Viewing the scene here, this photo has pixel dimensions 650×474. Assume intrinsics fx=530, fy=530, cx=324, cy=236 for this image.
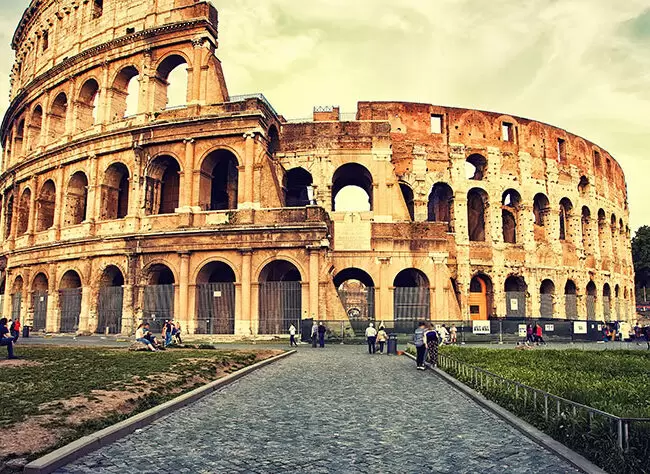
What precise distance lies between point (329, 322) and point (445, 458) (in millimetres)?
17841

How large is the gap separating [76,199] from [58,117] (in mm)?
6200

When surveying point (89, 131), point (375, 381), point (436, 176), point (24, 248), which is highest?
point (89, 131)

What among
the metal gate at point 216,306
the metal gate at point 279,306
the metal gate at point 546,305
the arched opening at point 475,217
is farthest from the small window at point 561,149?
the metal gate at point 216,306

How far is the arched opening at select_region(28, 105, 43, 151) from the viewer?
34.2 meters

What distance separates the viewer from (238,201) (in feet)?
83.9

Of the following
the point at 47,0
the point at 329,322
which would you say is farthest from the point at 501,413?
the point at 47,0

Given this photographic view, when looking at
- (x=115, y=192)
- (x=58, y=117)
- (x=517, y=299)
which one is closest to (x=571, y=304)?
(x=517, y=299)

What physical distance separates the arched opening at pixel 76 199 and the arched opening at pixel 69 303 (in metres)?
3.07

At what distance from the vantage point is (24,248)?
3109 cm

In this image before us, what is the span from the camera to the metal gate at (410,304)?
26.1m

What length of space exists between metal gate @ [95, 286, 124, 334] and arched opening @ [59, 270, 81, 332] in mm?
1718

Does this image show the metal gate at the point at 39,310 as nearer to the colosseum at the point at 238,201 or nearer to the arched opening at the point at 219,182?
the colosseum at the point at 238,201

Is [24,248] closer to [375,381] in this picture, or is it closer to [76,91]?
[76,91]

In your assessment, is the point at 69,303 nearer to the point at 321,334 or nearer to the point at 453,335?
the point at 321,334
